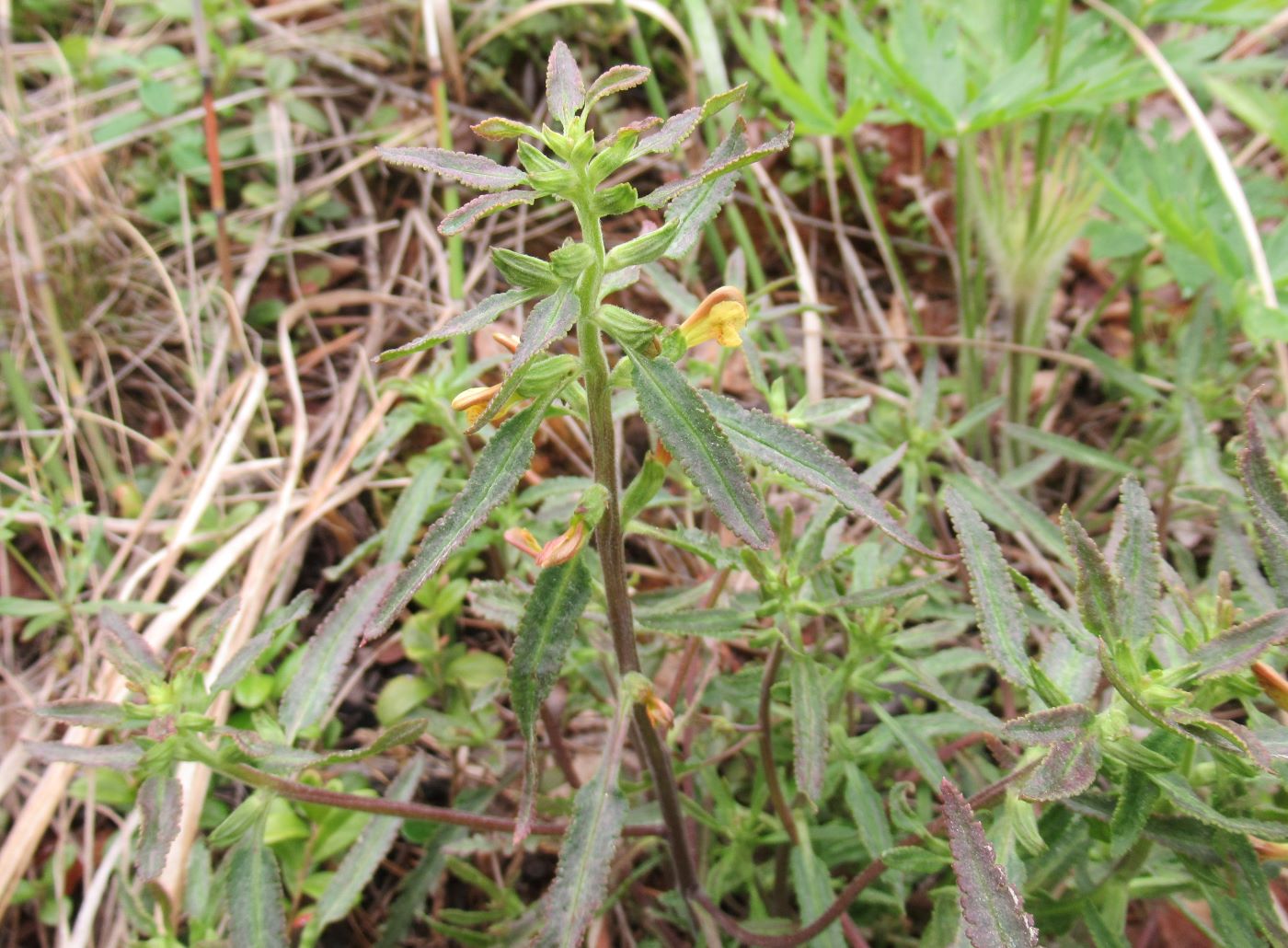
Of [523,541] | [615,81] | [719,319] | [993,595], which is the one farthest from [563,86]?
[993,595]

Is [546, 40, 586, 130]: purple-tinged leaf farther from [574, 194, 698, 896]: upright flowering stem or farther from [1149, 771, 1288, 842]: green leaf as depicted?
[1149, 771, 1288, 842]: green leaf

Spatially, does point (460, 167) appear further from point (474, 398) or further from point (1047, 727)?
point (1047, 727)

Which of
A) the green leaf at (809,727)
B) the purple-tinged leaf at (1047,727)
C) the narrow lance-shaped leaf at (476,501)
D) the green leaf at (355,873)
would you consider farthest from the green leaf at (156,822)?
the purple-tinged leaf at (1047,727)

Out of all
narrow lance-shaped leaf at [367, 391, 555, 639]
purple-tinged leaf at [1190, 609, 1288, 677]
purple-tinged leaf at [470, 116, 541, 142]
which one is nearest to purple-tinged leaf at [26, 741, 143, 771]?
narrow lance-shaped leaf at [367, 391, 555, 639]

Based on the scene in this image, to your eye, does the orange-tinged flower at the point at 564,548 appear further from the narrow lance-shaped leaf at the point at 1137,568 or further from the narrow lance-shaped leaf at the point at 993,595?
the narrow lance-shaped leaf at the point at 1137,568

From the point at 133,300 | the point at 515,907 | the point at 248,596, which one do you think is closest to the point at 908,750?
the point at 515,907

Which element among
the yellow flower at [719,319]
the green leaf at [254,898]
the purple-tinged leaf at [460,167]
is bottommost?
the green leaf at [254,898]
